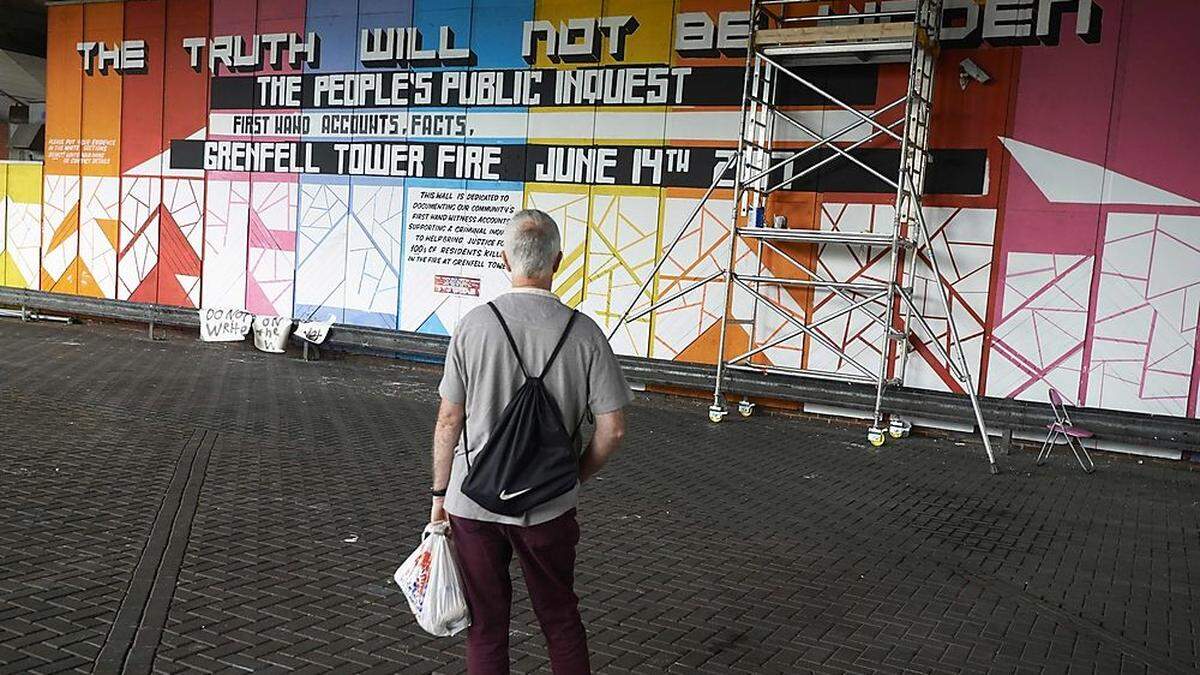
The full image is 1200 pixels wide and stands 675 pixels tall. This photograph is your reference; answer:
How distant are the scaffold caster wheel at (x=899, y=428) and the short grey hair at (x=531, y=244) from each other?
25.8 ft

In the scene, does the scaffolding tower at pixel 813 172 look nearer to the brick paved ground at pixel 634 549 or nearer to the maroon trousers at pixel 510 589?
the brick paved ground at pixel 634 549

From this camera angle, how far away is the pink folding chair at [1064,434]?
892cm

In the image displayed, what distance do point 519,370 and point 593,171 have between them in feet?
30.3

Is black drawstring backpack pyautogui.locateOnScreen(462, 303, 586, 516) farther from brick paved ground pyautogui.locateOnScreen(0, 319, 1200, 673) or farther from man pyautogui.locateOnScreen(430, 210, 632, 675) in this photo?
brick paved ground pyautogui.locateOnScreen(0, 319, 1200, 673)

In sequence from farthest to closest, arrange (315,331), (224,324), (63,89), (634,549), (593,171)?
1. (63,89)
2. (224,324)
3. (315,331)
4. (593,171)
5. (634,549)

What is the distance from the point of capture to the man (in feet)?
9.89

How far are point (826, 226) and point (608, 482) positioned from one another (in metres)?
4.98

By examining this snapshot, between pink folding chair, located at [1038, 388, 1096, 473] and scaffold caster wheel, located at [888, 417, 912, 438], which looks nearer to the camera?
pink folding chair, located at [1038, 388, 1096, 473]

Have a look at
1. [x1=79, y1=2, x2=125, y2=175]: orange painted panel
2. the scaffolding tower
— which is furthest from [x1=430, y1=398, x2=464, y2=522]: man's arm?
[x1=79, y1=2, x2=125, y2=175]: orange painted panel

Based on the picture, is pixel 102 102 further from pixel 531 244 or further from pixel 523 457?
pixel 523 457

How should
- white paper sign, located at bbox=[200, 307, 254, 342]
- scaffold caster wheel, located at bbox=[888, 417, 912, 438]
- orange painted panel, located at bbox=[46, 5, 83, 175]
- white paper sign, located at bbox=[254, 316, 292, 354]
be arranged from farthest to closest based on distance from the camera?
orange painted panel, located at bbox=[46, 5, 83, 175] → white paper sign, located at bbox=[200, 307, 254, 342] → white paper sign, located at bbox=[254, 316, 292, 354] → scaffold caster wheel, located at bbox=[888, 417, 912, 438]

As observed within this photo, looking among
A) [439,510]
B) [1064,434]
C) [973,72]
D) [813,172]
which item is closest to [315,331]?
[813,172]

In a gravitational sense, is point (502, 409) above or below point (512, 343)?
below

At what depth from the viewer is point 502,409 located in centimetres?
304
